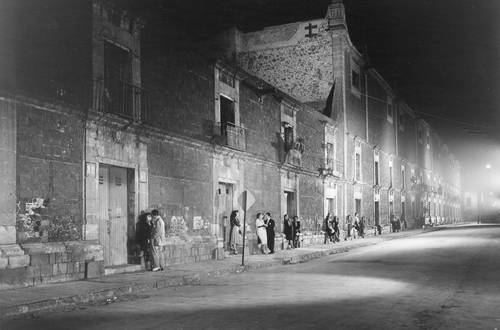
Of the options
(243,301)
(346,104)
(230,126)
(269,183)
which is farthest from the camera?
(346,104)

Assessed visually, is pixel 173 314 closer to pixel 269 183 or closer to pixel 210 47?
pixel 269 183

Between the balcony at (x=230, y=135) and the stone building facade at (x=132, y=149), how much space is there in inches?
3.3

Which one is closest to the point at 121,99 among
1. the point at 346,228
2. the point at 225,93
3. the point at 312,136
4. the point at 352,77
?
the point at 225,93

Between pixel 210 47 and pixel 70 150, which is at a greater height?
pixel 210 47

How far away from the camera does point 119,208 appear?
14359mm

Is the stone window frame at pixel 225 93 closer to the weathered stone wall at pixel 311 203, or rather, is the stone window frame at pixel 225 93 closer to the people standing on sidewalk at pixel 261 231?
the people standing on sidewalk at pixel 261 231

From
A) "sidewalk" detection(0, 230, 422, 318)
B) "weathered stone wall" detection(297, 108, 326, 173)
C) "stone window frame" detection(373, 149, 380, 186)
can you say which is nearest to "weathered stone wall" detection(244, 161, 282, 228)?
"weathered stone wall" detection(297, 108, 326, 173)

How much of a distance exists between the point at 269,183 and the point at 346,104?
1169 cm

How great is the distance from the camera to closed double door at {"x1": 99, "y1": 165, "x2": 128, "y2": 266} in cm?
1365

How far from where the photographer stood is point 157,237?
14.4 meters

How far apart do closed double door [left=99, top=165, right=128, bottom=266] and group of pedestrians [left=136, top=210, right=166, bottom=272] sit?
44 cm

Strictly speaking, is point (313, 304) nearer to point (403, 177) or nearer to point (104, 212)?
point (104, 212)

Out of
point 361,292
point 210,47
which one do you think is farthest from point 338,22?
point 361,292

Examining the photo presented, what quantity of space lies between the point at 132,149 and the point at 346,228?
20.0 metres
